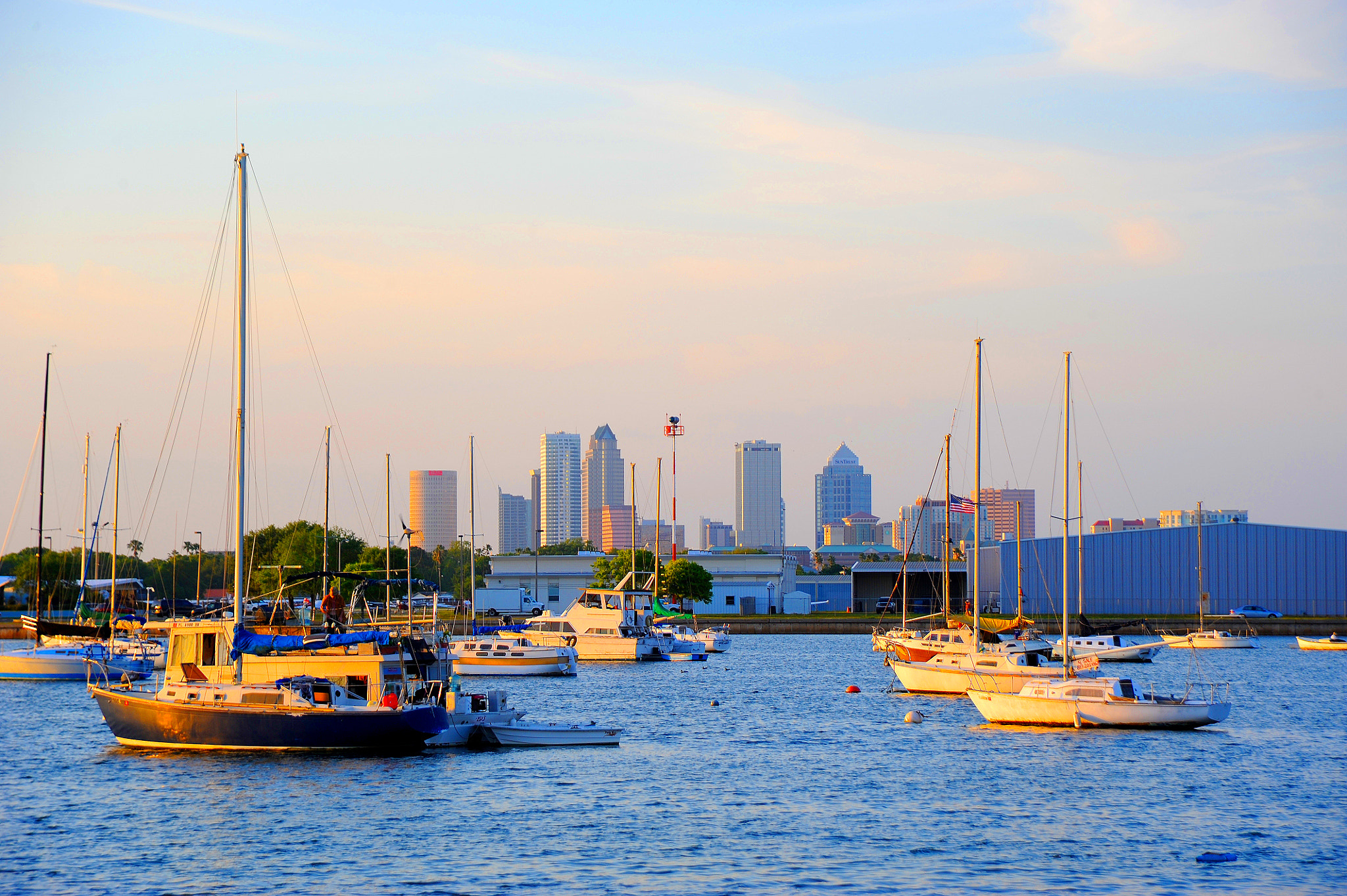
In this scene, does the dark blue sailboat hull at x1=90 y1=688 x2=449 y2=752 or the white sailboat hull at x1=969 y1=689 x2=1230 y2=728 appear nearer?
the dark blue sailboat hull at x1=90 y1=688 x2=449 y2=752

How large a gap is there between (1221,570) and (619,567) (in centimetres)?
5836

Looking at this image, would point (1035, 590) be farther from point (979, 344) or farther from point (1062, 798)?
point (1062, 798)

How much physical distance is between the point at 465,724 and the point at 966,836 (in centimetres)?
1810

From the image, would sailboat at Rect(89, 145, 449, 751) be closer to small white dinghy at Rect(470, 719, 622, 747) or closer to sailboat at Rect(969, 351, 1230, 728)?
small white dinghy at Rect(470, 719, 622, 747)

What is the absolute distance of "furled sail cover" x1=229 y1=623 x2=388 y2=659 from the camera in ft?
129


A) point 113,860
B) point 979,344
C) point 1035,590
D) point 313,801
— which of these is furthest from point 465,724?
point 1035,590

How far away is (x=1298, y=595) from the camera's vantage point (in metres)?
127

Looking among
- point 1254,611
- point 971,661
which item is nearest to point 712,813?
point 971,661

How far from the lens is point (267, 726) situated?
123ft

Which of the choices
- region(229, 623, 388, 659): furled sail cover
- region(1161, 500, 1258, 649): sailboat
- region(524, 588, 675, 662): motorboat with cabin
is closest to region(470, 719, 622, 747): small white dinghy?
region(229, 623, 388, 659): furled sail cover

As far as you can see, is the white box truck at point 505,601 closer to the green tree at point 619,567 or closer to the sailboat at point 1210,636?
the green tree at point 619,567

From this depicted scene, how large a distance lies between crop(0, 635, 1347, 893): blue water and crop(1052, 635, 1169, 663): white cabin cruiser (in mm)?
32960

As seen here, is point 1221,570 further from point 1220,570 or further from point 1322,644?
point 1322,644

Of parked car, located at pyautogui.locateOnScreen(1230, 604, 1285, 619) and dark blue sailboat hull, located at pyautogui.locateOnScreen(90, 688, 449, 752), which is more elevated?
dark blue sailboat hull, located at pyautogui.locateOnScreen(90, 688, 449, 752)
